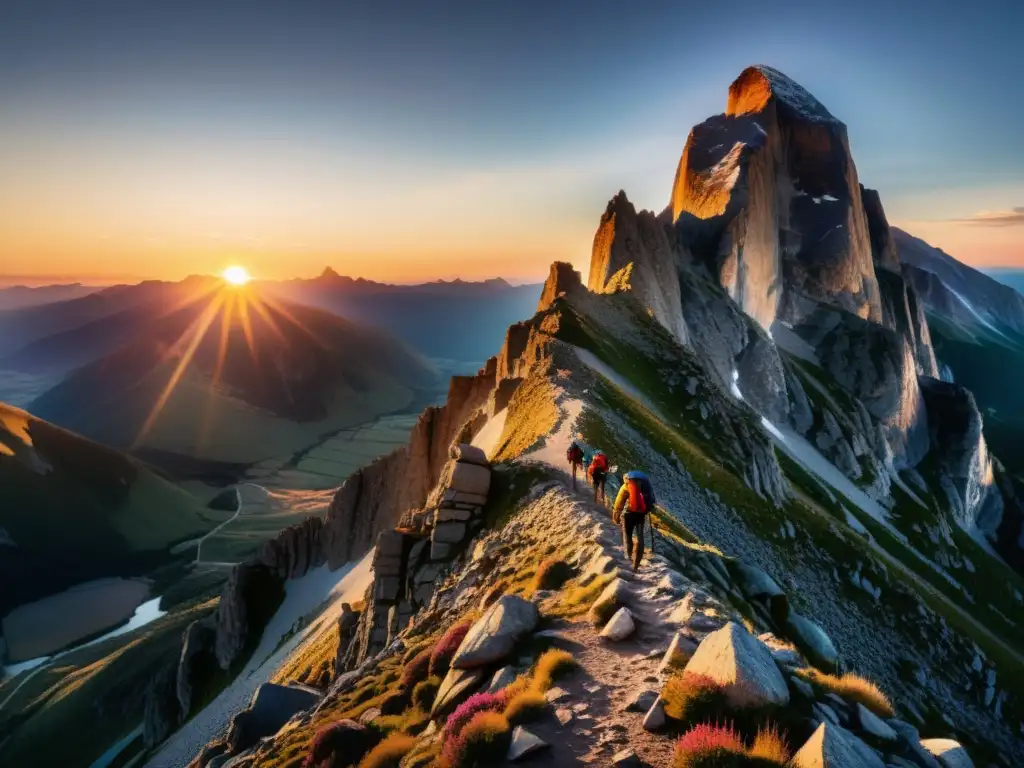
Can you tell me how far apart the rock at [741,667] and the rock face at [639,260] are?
70017mm

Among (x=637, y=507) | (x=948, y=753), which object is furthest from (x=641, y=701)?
(x=637, y=507)

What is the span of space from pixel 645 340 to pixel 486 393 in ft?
62.4

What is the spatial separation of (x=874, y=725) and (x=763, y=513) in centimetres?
3325

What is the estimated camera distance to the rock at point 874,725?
840cm

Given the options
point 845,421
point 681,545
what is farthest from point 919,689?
point 845,421

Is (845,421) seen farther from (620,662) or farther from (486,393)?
(620,662)

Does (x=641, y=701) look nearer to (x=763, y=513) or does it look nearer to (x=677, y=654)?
(x=677, y=654)

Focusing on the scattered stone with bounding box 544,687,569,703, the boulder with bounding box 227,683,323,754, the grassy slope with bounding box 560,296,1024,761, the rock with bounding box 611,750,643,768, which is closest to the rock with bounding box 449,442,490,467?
the grassy slope with bounding box 560,296,1024,761

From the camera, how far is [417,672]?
13.2 m

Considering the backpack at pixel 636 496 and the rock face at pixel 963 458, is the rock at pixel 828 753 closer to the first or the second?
the backpack at pixel 636 496

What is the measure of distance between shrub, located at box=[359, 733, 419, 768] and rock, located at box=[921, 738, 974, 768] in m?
8.25

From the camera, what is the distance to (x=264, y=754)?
559 inches

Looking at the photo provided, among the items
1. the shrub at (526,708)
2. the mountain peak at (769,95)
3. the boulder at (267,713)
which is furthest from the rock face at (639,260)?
the mountain peak at (769,95)

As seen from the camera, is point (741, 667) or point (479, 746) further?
point (479, 746)
